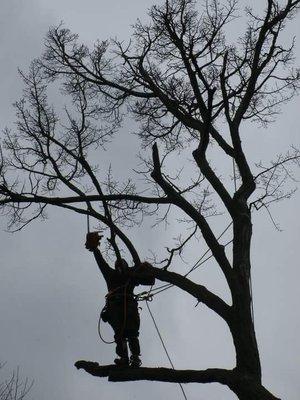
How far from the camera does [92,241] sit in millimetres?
6023

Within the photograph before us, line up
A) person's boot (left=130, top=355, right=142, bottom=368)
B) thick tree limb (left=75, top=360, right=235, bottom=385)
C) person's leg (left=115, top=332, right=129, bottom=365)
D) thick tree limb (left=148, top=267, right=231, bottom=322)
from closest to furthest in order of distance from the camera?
thick tree limb (left=75, top=360, right=235, bottom=385)
thick tree limb (left=148, top=267, right=231, bottom=322)
person's leg (left=115, top=332, right=129, bottom=365)
person's boot (left=130, top=355, right=142, bottom=368)

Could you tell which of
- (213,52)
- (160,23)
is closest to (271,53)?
(213,52)

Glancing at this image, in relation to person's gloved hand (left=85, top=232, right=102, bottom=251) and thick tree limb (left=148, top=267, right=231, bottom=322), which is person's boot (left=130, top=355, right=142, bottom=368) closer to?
thick tree limb (left=148, top=267, right=231, bottom=322)

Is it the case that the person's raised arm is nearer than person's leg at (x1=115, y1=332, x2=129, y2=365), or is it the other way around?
person's leg at (x1=115, y1=332, x2=129, y2=365)

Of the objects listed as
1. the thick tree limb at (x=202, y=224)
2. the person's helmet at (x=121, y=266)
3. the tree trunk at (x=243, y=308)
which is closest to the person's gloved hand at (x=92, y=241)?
the person's helmet at (x=121, y=266)

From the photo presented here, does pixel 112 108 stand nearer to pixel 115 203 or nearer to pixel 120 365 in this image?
pixel 115 203

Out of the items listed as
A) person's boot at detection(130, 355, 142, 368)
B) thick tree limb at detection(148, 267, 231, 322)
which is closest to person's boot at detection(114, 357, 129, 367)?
person's boot at detection(130, 355, 142, 368)

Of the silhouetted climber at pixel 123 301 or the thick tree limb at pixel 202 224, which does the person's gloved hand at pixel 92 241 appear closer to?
the silhouetted climber at pixel 123 301

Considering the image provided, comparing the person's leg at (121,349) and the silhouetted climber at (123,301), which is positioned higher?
the silhouetted climber at (123,301)

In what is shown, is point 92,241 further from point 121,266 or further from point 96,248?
point 121,266

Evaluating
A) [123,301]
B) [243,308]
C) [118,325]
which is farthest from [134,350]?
[243,308]

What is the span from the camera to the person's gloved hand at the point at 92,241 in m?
6.02

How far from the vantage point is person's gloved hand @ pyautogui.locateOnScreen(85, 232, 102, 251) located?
6.02 metres

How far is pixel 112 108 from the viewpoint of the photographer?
9055 millimetres
